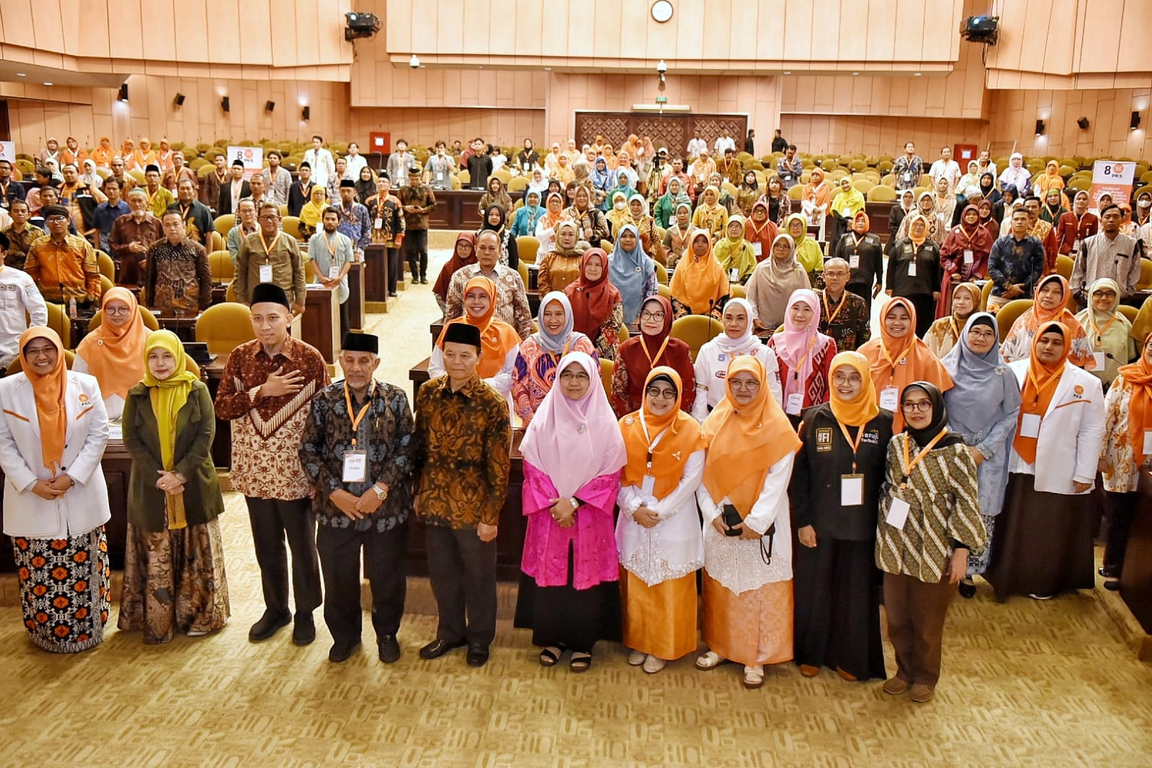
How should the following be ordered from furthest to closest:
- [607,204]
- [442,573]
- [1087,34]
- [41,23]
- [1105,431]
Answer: [1087,34] < [41,23] < [607,204] < [1105,431] < [442,573]

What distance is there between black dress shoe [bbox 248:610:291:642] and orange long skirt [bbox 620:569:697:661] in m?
1.46

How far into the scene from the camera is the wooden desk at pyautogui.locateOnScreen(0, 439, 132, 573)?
13.6 feet

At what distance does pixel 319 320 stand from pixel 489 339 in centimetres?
281

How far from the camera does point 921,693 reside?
11.4 ft

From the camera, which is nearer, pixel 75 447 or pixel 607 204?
pixel 75 447

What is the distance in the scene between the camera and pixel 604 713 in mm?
3400

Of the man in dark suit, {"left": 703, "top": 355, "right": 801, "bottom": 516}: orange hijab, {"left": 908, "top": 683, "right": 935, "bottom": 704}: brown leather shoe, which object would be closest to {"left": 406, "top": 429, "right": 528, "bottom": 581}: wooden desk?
{"left": 703, "top": 355, "right": 801, "bottom": 516}: orange hijab

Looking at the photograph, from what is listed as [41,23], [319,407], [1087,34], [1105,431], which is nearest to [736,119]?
[1087,34]

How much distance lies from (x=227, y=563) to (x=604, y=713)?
214 centimetres

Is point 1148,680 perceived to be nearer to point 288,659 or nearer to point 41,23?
point 288,659

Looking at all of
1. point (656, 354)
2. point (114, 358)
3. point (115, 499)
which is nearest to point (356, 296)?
point (114, 358)

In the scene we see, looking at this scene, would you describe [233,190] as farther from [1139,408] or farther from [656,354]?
[1139,408]

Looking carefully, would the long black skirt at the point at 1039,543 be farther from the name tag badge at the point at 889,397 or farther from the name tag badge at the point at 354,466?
the name tag badge at the point at 354,466

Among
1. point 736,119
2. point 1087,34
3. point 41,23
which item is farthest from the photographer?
point 736,119
